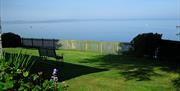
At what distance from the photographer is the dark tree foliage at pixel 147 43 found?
24.8m

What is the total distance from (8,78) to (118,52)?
25557 mm

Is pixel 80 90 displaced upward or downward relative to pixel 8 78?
downward

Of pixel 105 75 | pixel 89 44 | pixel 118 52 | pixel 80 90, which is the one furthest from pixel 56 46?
pixel 80 90

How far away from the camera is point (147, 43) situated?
988 inches

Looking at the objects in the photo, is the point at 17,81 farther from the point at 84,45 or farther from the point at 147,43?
the point at 84,45

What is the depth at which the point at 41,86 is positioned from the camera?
22.2 feet

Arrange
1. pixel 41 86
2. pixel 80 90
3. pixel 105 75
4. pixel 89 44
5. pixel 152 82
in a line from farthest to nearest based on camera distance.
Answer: pixel 89 44
pixel 105 75
pixel 152 82
pixel 80 90
pixel 41 86

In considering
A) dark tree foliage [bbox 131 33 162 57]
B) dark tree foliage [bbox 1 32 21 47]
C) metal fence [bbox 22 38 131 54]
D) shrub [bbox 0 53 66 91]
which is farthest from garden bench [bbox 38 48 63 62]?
dark tree foliage [bbox 1 32 21 47]

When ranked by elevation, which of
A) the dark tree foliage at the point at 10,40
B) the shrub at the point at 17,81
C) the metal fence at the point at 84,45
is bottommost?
the shrub at the point at 17,81

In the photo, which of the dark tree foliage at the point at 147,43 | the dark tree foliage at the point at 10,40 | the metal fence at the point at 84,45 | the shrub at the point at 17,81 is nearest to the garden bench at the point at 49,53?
the dark tree foliage at the point at 147,43

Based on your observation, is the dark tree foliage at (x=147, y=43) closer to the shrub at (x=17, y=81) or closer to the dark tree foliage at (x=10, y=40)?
the dark tree foliage at (x=10, y=40)

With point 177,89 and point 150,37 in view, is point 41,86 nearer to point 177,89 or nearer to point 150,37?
point 177,89

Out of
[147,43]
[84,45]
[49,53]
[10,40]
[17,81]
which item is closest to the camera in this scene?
[17,81]

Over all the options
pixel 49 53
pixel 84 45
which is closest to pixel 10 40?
pixel 84 45
